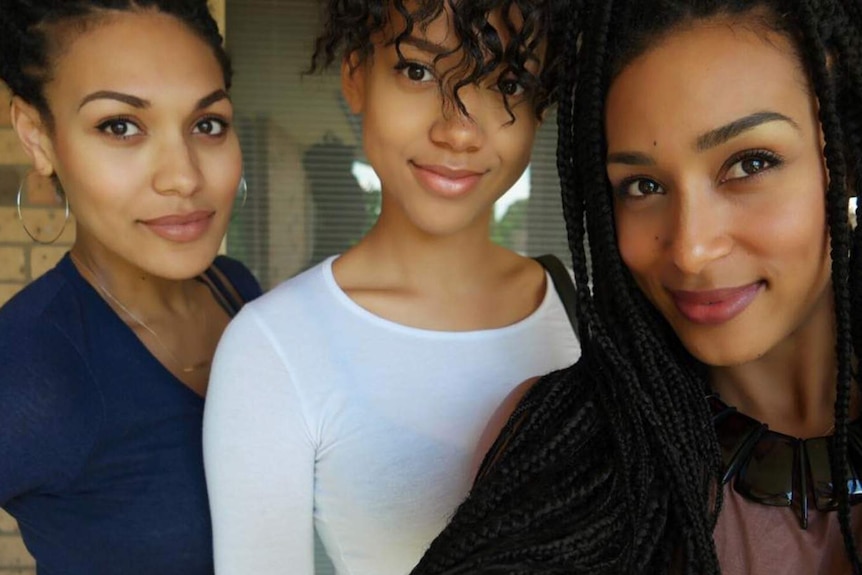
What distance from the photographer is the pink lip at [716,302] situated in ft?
3.45

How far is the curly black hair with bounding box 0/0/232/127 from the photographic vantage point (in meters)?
1.49

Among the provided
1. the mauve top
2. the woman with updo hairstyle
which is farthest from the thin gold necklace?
the mauve top

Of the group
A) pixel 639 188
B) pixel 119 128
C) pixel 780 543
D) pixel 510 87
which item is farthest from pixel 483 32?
pixel 780 543

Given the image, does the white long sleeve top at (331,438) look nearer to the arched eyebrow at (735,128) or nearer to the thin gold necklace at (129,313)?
the thin gold necklace at (129,313)

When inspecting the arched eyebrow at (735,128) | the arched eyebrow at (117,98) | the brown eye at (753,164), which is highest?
the arched eyebrow at (117,98)

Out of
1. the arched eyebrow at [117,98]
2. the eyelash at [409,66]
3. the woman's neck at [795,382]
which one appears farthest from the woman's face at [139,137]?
the woman's neck at [795,382]

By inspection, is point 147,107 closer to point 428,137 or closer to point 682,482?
point 428,137

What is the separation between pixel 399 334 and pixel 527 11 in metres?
0.53

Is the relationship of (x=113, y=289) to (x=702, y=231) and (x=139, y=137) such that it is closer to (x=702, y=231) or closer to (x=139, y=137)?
(x=139, y=137)

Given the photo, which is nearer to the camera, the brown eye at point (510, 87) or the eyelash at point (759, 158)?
the eyelash at point (759, 158)

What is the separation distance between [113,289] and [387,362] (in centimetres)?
61

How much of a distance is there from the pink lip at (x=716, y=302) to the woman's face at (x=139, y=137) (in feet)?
2.96

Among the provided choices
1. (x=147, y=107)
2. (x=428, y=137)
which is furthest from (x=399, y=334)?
(x=147, y=107)

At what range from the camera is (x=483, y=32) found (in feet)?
4.10
